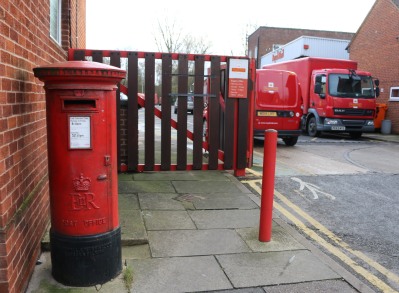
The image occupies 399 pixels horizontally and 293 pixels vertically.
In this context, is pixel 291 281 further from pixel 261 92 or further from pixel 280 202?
pixel 261 92

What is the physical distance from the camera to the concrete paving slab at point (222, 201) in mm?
5551

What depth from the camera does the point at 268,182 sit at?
4.24 m

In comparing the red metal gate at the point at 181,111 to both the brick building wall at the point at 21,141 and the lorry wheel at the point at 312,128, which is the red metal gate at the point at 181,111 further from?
the lorry wheel at the point at 312,128

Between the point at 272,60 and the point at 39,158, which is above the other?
the point at 272,60

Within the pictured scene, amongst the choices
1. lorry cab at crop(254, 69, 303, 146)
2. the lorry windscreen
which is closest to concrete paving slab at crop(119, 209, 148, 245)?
lorry cab at crop(254, 69, 303, 146)

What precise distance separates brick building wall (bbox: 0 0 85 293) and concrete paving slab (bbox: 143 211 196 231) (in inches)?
46.9

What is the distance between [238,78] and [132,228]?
3658mm

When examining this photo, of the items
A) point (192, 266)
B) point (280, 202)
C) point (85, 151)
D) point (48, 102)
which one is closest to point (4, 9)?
point (48, 102)

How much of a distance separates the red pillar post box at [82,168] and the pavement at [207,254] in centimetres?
21

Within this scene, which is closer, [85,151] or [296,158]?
Result: [85,151]

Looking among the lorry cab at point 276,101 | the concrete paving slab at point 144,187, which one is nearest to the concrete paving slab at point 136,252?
the concrete paving slab at point 144,187

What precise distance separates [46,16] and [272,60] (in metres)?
29.6

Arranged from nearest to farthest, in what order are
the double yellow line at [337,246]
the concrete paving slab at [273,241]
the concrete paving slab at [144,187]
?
the double yellow line at [337,246] < the concrete paving slab at [273,241] < the concrete paving slab at [144,187]

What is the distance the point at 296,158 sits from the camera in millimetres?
10469
